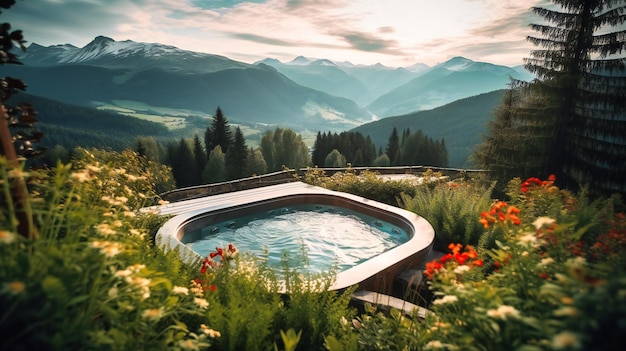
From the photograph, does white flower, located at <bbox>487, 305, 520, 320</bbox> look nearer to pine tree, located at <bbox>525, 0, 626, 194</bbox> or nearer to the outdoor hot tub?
the outdoor hot tub

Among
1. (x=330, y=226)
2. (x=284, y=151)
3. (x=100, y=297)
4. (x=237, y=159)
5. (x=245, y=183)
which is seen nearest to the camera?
(x=100, y=297)

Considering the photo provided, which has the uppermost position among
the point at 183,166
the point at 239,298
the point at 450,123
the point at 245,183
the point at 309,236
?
the point at 450,123

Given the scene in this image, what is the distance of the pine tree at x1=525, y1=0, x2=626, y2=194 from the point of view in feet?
38.3

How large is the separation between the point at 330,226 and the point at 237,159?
34.0m

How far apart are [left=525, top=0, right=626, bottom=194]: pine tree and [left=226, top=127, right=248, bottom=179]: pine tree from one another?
3337 cm

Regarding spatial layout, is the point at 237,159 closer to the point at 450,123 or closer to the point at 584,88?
the point at 584,88

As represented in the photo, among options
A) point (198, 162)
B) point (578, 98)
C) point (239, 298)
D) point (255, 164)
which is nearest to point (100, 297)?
point (239, 298)

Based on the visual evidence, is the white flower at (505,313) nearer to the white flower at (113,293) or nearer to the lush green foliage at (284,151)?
the white flower at (113,293)

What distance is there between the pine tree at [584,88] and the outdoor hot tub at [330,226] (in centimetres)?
946

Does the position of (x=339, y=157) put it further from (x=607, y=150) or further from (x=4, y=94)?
(x=4, y=94)

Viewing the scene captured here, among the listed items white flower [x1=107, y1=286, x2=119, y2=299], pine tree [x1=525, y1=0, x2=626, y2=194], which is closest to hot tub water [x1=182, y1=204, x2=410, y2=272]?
white flower [x1=107, y1=286, x2=119, y2=299]

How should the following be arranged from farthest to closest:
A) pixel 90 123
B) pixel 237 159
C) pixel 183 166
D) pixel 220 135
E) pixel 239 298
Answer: pixel 90 123 < pixel 220 135 < pixel 183 166 < pixel 237 159 < pixel 239 298

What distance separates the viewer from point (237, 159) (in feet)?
134

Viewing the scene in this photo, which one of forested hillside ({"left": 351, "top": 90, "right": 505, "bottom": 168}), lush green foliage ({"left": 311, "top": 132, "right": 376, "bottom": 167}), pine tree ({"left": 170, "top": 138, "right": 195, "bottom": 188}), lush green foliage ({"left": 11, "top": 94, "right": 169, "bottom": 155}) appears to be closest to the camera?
pine tree ({"left": 170, "top": 138, "right": 195, "bottom": 188})
